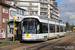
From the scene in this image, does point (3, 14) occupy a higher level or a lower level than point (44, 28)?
higher

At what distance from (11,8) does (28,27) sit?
27.2 m

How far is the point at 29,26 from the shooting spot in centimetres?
1672

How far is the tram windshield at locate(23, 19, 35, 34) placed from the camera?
54.5ft

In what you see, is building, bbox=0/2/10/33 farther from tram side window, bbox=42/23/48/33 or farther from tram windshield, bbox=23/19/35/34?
tram windshield, bbox=23/19/35/34

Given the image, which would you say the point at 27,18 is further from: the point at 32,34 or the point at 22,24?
the point at 32,34

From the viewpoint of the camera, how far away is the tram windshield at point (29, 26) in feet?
54.5

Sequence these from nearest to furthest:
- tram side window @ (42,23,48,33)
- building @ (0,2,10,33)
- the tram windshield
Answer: the tram windshield
tram side window @ (42,23,48,33)
building @ (0,2,10,33)

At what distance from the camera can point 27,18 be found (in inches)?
676

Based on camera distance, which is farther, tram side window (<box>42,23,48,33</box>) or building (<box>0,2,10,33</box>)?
building (<box>0,2,10,33</box>)

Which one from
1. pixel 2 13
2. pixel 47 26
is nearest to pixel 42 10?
pixel 2 13

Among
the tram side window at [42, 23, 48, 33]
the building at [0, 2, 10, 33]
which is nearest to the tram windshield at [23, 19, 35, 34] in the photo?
the tram side window at [42, 23, 48, 33]

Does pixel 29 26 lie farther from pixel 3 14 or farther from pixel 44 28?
pixel 3 14

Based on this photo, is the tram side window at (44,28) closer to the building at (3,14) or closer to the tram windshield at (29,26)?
the tram windshield at (29,26)

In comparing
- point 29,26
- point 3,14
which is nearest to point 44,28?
point 29,26
